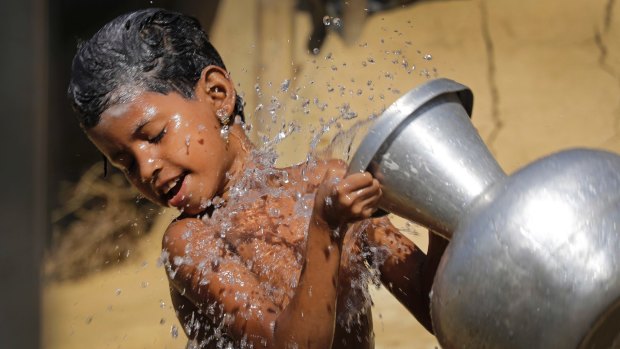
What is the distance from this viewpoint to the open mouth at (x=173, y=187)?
232 centimetres

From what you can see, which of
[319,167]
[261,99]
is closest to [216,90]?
[319,167]

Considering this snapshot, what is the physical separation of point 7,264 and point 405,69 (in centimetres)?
205

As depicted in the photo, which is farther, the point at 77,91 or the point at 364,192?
the point at 77,91

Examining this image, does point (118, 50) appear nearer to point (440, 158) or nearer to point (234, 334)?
point (234, 334)

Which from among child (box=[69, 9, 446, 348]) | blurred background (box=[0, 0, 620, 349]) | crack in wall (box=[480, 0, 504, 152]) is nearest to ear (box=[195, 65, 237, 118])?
child (box=[69, 9, 446, 348])

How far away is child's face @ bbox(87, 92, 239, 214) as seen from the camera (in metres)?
2.31

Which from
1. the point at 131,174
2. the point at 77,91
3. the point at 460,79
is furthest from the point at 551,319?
the point at 460,79

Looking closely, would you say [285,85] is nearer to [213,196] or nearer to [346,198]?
[213,196]

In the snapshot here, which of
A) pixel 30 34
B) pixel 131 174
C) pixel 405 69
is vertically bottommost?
pixel 30 34

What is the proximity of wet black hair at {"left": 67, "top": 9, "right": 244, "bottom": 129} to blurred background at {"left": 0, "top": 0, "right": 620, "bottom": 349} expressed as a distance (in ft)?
6.22

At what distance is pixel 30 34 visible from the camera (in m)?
4.77

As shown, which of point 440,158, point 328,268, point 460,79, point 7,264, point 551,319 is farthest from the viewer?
point 460,79

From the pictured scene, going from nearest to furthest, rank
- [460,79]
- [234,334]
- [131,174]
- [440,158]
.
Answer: [440,158] → [234,334] → [131,174] → [460,79]

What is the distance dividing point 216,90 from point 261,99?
2.38m
